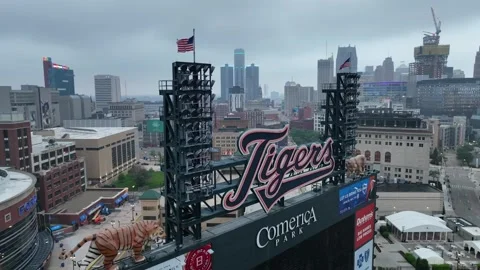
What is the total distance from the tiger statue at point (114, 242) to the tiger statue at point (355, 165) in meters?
21.3

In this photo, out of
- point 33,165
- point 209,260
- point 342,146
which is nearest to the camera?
point 209,260

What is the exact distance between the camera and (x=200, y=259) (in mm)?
19688

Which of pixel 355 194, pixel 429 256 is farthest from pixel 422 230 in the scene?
pixel 355 194

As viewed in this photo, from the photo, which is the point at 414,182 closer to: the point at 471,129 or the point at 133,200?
the point at 133,200

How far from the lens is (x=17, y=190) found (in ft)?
166

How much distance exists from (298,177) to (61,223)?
59.4 metres

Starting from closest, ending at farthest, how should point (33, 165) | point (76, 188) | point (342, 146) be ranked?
point (342, 146) → point (33, 165) → point (76, 188)

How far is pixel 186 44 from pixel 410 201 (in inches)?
2699

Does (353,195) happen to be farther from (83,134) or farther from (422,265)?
(83,134)

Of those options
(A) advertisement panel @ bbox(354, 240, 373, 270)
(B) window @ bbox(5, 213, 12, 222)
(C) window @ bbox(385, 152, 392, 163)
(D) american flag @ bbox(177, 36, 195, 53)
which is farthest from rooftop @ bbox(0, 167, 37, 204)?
(C) window @ bbox(385, 152, 392, 163)

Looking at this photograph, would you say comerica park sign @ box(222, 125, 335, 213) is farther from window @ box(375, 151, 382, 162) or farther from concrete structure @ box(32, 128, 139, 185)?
concrete structure @ box(32, 128, 139, 185)

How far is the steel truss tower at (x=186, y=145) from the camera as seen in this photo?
19.2 metres

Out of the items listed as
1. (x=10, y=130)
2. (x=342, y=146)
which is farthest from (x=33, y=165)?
(x=342, y=146)

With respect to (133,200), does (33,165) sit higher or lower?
higher
